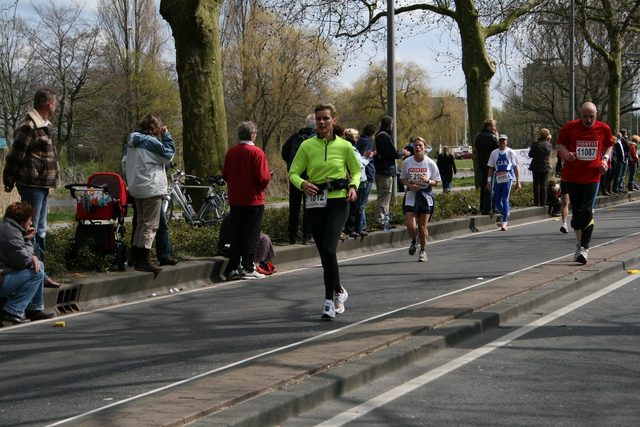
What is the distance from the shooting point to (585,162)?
1053 centimetres

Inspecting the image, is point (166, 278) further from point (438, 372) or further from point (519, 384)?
point (519, 384)

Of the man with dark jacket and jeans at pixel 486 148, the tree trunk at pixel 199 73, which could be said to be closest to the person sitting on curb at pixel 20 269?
the tree trunk at pixel 199 73

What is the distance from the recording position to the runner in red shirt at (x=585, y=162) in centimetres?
1047

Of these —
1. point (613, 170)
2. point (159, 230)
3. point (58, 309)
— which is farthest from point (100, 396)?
point (613, 170)

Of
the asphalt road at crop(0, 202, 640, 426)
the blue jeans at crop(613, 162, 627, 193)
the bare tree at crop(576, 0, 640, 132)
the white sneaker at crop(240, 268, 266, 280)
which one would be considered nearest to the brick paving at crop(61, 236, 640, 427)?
the asphalt road at crop(0, 202, 640, 426)

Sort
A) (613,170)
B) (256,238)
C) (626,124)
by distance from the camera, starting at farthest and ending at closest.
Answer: (626,124) → (613,170) → (256,238)

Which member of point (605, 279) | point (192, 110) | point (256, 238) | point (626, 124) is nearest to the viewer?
point (605, 279)

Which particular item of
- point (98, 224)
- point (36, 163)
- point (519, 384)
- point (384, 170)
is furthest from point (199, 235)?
point (519, 384)

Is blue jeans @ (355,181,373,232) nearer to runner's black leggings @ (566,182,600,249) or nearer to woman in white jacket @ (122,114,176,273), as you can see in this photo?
runner's black leggings @ (566,182,600,249)

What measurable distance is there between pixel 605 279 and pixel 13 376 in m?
6.78

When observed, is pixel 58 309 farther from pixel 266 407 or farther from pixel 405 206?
pixel 405 206

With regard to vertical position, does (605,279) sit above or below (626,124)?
below

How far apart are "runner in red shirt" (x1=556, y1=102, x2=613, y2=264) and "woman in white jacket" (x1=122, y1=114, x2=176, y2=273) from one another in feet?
16.5

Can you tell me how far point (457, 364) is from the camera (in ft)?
19.2
